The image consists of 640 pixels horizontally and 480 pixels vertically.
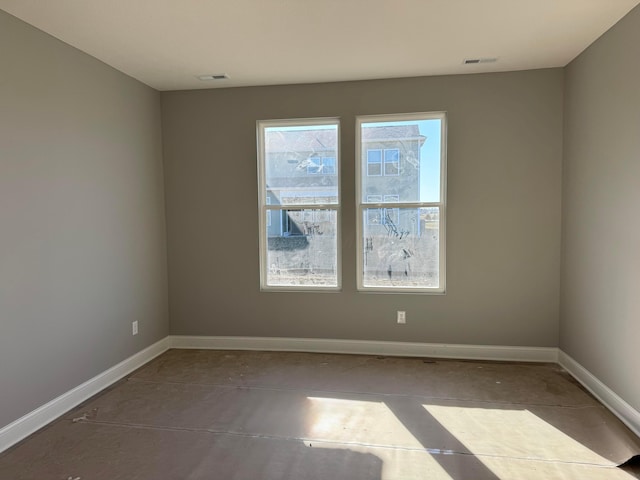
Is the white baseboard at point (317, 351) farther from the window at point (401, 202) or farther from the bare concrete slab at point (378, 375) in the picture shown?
the window at point (401, 202)

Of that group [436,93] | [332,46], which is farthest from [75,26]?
[436,93]

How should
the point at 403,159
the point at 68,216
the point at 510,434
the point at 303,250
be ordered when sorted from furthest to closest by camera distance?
1. the point at 303,250
2. the point at 403,159
3. the point at 68,216
4. the point at 510,434

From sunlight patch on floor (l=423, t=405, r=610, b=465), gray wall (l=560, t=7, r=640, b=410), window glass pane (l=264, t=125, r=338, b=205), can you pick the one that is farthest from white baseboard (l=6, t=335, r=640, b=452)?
window glass pane (l=264, t=125, r=338, b=205)

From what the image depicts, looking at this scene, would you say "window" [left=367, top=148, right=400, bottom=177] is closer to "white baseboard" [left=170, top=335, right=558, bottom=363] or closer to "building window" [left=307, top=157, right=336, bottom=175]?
"building window" [left=307, top=157, right=336, bottom=175]

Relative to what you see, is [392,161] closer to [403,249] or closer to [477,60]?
[403,249]

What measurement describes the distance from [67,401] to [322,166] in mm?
2818

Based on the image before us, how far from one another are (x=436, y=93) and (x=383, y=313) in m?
2.11

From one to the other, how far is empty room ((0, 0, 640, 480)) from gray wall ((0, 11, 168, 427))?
0.06 ft

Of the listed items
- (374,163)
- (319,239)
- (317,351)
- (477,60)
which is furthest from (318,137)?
(317,351)

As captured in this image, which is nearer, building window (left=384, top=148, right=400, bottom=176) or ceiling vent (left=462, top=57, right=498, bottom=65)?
ceiling vent (left=462, top=57, right=498, bottom=65)

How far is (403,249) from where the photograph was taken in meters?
3.79

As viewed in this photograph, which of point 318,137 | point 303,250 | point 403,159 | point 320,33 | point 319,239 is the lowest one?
point 303,250

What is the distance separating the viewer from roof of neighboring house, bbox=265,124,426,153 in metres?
3.71

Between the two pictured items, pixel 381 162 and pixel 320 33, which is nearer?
pixel 320 33
